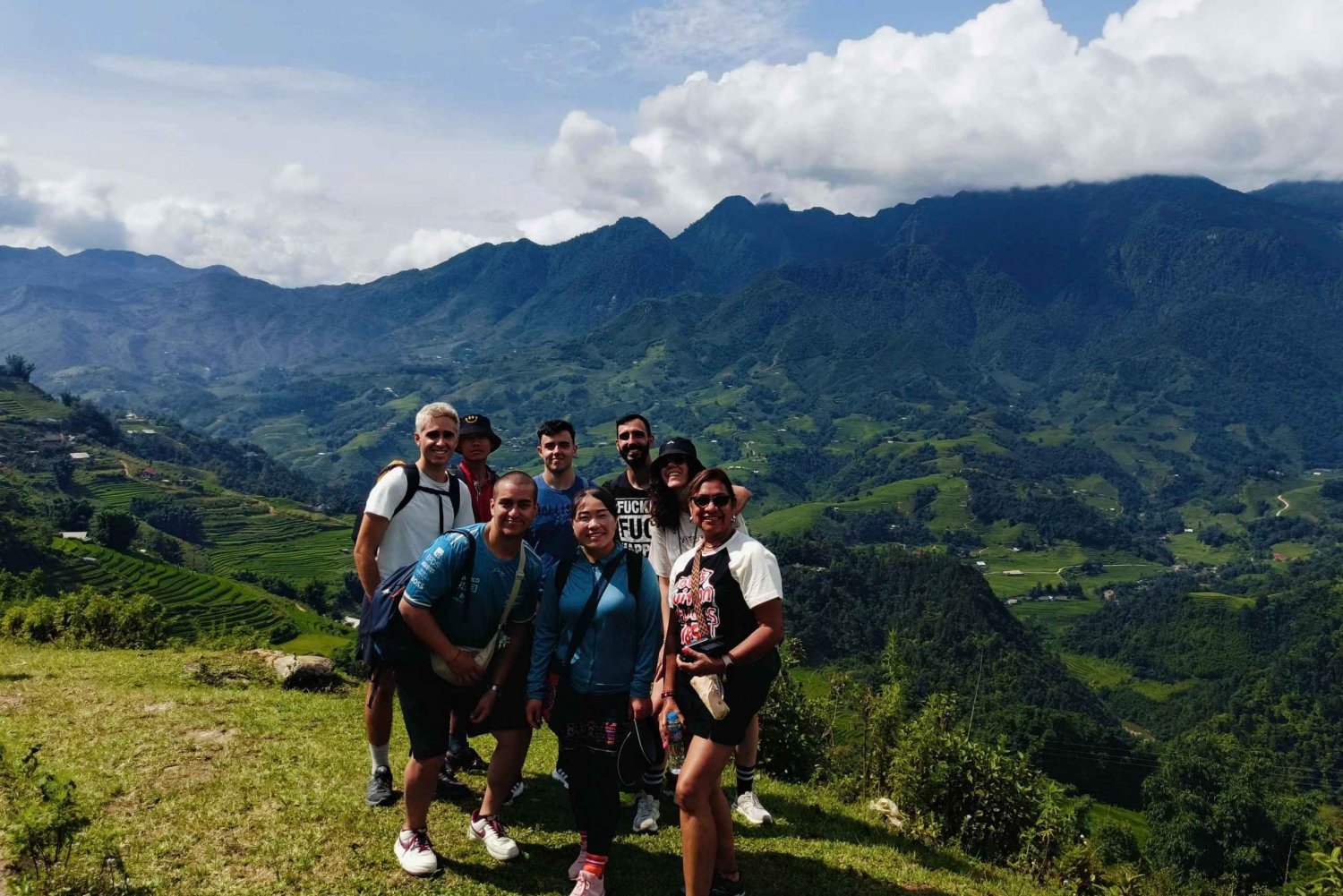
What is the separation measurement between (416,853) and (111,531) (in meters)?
88.1

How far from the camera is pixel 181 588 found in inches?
2420

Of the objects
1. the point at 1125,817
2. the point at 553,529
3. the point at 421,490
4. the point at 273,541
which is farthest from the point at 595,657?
the point at 273,541

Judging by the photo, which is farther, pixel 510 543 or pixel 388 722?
pixel 388 722

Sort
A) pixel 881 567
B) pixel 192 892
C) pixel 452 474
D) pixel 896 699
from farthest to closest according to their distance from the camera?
pixel 881 567 → pixel 896 699 → pixel 452 474 → pixel 192 892

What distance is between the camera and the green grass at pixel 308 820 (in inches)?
201

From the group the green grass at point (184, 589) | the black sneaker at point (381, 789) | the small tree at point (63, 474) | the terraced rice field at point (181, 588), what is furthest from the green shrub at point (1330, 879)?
the small tree at point (63, 474)

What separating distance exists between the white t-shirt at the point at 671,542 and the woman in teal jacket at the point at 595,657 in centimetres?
86

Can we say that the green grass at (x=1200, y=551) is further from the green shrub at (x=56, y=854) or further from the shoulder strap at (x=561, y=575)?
the green shrub at (x=56, y=854)

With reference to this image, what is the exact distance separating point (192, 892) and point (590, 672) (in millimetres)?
2904

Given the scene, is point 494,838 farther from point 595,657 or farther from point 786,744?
point 786,744

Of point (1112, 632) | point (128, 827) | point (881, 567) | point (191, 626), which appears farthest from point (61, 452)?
point (1112, 632)

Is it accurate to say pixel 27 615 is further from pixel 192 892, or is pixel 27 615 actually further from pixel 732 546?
pixel 732 546

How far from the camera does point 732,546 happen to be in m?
4.78

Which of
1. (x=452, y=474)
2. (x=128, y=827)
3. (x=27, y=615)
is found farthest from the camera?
(x=27, y=615)
